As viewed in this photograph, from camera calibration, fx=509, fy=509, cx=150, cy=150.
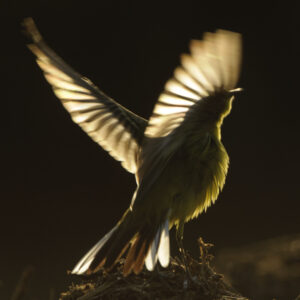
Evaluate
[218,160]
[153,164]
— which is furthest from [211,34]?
[218,160]

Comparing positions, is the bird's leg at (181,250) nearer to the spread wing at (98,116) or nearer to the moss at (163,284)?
the moss at (163,284)

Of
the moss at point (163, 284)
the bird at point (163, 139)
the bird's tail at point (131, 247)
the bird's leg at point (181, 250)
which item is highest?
the bird at point (163, 139)

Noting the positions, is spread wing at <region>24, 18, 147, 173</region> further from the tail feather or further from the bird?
the tail feather

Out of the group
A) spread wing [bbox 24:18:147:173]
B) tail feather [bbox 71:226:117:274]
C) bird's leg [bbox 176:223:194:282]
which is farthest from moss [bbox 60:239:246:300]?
spread wing [bbox 24:18:147:173]

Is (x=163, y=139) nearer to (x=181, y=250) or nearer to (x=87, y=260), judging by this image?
(x=181, y=250)

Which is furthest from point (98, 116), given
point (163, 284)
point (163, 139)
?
point (163, 284)

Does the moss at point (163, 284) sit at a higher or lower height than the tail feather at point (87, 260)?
lower

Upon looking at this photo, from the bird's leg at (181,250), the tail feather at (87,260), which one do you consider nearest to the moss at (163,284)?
the bird's leg at (181,250)
